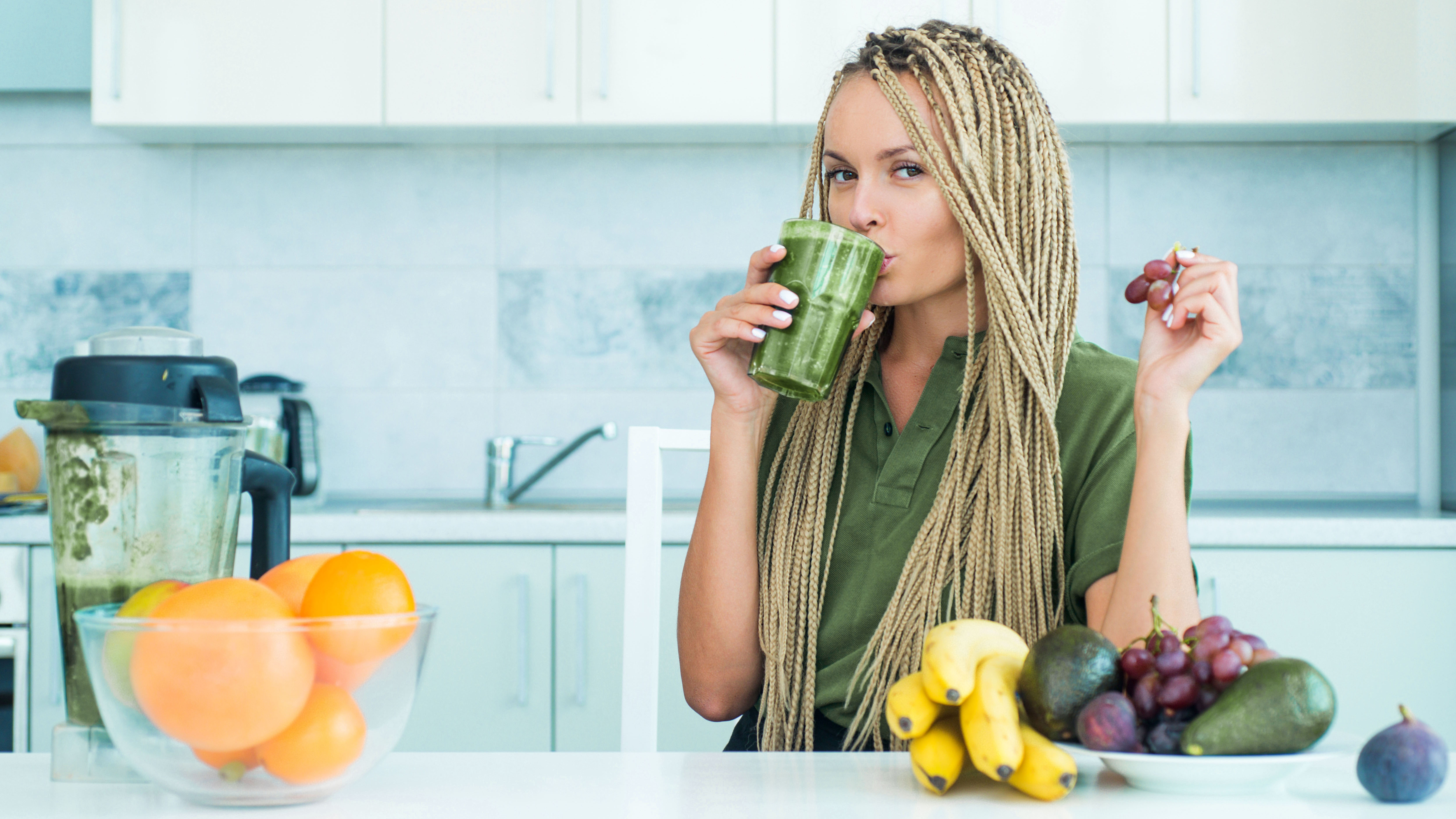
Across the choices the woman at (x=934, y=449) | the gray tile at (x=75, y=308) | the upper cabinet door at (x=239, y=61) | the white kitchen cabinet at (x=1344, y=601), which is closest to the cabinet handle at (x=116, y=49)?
the upper cabinet door at (x=239, y=61)

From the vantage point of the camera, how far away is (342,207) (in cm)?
248

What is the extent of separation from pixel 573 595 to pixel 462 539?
209 millimetres

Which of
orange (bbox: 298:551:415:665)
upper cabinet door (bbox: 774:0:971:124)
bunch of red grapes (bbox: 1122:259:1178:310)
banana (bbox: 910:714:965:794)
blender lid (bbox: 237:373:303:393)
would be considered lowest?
banana (bbox: 910:714:965:794)

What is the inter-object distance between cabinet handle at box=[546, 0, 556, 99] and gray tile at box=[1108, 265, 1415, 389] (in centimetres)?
126

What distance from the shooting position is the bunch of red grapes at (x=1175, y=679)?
57 centimetres

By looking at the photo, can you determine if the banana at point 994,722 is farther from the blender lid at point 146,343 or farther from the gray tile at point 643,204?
the gray tile at point 643,204

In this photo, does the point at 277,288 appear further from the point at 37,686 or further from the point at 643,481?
the point at 643,481

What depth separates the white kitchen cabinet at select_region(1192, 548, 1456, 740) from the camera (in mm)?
1837

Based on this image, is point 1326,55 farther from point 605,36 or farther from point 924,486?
point 924,486

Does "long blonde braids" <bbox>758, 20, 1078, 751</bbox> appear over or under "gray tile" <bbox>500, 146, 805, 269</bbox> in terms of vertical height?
under

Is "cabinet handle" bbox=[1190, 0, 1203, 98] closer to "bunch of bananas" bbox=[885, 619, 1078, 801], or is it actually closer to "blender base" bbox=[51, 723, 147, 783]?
"bunch of bananas" bbox=[885, 619, 1078, 801]

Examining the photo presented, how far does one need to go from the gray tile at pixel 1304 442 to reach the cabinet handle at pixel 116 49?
2265mm

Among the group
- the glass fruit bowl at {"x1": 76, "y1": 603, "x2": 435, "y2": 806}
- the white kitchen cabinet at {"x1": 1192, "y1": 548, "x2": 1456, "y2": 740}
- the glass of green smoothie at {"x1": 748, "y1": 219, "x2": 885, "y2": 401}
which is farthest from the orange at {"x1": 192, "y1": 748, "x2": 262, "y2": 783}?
the white kitchen cabinet at {"x1": 1192, "y1": 548, "x2": 1456, "y2": 740}

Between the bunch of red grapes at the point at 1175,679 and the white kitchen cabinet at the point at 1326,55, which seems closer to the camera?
the bunch of red grapes at the point at 1175,679
